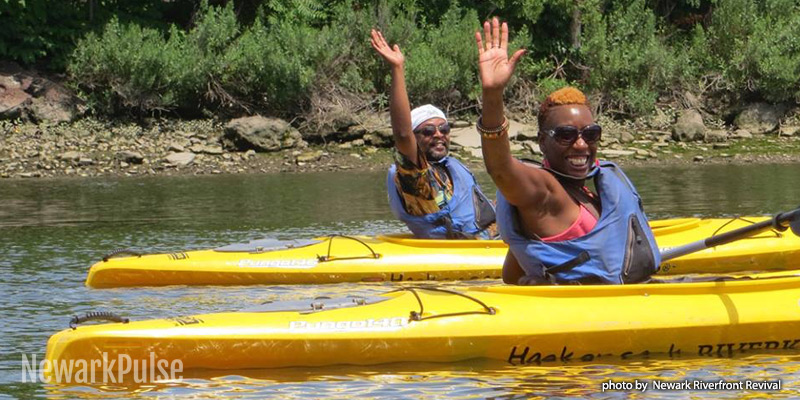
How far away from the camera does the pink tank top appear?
605 cm

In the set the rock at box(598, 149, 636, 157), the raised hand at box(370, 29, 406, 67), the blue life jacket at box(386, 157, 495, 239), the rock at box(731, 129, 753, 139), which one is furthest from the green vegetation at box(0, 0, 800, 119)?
the raised hand at box(370, 29, 406, 67)

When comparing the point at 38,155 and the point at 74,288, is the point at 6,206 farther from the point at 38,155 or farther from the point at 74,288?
the point at 74,288

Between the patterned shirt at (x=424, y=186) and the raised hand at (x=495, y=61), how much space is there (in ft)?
11.7

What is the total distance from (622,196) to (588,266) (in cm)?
37

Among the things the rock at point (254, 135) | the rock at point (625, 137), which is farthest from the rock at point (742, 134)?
the rock at point (254, 135)

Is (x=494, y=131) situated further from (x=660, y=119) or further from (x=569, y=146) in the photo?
(x=660, y=119)

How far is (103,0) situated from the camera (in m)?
23.8

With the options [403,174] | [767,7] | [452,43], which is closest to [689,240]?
[403,174]

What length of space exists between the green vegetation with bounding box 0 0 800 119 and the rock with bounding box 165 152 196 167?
124 centimetres

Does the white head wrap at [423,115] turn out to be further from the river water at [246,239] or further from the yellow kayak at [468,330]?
the yellow kayak at [468,330]

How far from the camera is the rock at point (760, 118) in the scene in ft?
75.0

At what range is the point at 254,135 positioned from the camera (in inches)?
845

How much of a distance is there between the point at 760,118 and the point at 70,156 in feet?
38.7

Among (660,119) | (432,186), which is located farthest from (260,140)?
(432,186)
